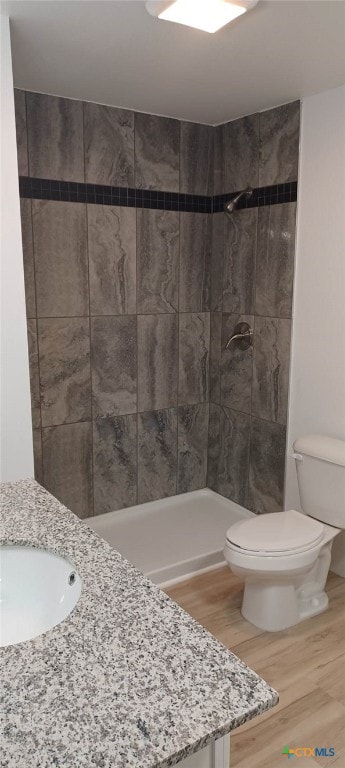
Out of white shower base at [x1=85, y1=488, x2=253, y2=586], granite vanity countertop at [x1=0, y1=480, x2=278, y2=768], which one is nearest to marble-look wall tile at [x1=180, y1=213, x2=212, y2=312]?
white shower base at [x1=85, y1=488, x2=253, y2=586]

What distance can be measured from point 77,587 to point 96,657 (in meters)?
0.25

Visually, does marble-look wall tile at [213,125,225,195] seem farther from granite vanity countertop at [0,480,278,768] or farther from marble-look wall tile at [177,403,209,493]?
granite vanity countertop at [0,480,278,768]

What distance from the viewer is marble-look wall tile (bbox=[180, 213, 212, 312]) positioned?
323 centimetres

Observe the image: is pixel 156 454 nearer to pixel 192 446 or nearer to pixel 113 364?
pixel 192 446

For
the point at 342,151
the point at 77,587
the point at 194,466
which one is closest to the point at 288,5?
the point at 342,151

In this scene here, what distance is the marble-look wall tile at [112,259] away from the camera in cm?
290

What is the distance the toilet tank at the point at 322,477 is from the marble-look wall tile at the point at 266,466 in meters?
0.41

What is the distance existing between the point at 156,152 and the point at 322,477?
1.92 metres

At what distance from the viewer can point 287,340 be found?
2881 mm

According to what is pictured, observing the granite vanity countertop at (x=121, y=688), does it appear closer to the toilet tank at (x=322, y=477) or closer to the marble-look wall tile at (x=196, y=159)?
the toilet tank at (x=322, y=477)

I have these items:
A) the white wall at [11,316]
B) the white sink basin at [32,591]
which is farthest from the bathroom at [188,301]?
the white sink basin at [32,591]

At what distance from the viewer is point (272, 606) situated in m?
2.31

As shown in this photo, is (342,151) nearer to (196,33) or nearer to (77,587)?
(196,33)

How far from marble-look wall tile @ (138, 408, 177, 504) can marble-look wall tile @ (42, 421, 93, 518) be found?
340 millimetres
